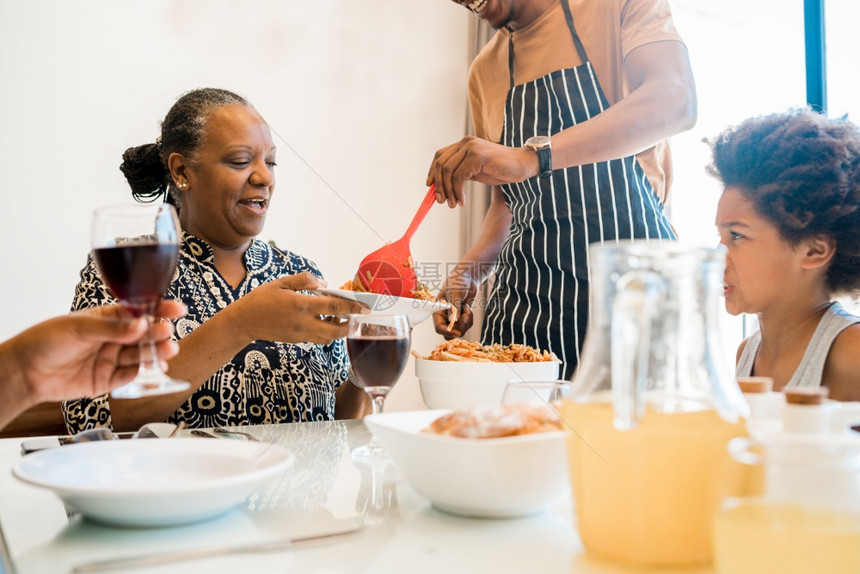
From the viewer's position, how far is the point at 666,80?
1534 mm

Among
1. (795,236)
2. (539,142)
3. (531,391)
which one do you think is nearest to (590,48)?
(539,142)

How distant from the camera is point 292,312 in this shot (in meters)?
1.20

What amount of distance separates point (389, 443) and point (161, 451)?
265mm

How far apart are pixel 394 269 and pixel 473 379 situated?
0.35 metres

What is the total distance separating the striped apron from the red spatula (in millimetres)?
433

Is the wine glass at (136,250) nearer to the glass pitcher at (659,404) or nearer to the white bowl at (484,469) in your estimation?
the white bowl at (484,469)

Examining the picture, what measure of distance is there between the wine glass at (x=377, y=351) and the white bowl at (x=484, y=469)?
0.33 metres

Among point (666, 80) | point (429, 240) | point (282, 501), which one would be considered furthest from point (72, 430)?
point (429, 240)

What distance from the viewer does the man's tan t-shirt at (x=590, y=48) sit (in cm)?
159

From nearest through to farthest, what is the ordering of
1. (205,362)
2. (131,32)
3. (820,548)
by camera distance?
(820,548), (205,362), (131,32)

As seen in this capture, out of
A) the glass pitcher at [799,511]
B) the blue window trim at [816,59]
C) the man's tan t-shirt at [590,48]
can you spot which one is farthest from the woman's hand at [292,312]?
the blue window trim at [816,59]

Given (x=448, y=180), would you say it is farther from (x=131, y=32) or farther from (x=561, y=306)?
(x=131, y=32)

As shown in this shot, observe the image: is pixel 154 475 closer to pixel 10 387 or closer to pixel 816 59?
pixel 10 387

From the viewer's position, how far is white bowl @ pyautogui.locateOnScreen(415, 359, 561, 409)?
42.5 inches
